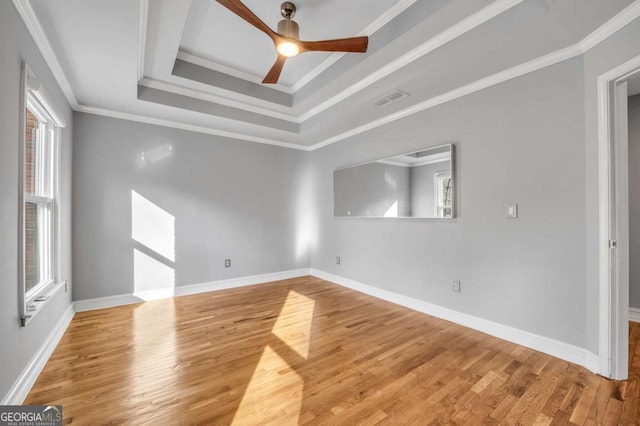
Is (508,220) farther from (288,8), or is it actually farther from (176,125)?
(176,125)

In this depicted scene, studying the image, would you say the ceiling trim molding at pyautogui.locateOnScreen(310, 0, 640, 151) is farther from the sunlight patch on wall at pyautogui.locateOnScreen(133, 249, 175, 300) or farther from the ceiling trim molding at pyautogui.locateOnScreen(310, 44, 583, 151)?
the sunlight patch on wall at pyautogui.locateOnScreen(133, 249, 175, 300)

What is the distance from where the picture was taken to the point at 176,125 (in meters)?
3.85

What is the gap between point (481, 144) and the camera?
8.80 feet

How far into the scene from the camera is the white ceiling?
1.85m

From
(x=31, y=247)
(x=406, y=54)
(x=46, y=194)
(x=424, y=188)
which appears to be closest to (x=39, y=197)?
(x=46, y=194)

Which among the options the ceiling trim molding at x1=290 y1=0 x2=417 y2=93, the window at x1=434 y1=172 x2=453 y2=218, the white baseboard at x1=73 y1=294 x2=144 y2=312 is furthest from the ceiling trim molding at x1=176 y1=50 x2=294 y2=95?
the white baseboard at x1=73 y1=294 x2=144 y2=312

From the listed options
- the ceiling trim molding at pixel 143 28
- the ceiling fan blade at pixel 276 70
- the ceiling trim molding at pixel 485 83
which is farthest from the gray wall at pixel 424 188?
the ceiling trim molding at pixel 143 28

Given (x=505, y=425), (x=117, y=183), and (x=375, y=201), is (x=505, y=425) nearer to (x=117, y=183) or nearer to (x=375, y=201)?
(x=375, y=201)

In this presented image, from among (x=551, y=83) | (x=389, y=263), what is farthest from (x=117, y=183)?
(x=551, y=83)

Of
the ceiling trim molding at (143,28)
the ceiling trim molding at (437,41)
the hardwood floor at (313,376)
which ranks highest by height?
the ceiling trim molding at (143,28)

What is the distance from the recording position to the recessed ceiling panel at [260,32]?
2.28 m

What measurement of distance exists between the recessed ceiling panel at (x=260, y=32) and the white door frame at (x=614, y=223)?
1.75 metres

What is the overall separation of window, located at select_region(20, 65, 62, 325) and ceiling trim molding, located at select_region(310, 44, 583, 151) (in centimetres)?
335

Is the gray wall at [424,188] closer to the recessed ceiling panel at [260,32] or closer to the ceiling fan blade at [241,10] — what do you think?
the recessed ceiling panel at [260,32]
